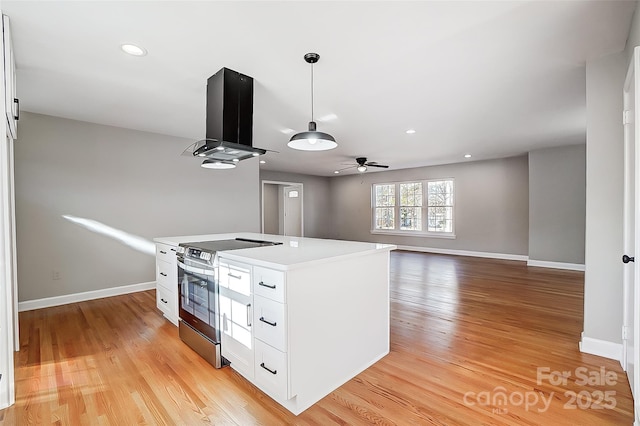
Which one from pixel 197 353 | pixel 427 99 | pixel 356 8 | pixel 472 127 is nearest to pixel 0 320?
pixel 197 353

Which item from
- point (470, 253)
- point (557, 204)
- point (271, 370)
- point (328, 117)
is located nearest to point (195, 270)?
point (271, 370)

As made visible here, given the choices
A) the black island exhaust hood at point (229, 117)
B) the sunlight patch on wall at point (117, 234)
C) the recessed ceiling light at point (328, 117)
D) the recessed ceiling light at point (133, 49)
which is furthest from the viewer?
the sunlight patch on wall at point (117, 234)

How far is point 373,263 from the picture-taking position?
2436mm

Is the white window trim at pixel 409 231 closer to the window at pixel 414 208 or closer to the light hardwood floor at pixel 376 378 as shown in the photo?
the window at pixel 414 208

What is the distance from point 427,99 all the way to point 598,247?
2.14 m

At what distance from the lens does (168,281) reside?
328 centimetres

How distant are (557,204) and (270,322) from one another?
22.1 ft

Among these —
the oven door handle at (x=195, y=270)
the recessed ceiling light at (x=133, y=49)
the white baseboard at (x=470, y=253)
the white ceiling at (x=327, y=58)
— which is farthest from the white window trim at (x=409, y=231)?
the recessed ceiling light at (x=133, y=49)

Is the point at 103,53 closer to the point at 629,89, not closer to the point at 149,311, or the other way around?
the point at 149,311

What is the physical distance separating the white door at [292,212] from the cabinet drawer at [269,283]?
8202mm

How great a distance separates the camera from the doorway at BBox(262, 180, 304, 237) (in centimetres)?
1022

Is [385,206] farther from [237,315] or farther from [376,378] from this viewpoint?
[237,315]

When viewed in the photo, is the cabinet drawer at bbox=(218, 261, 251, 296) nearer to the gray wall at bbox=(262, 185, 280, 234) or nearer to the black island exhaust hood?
the black island exhaust hood

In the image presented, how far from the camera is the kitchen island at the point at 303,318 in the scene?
1.84 m
